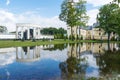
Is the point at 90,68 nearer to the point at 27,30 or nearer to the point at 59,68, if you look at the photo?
the point at 59,68

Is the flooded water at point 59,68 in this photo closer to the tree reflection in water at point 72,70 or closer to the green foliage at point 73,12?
the tree reflection in water at point 72,70

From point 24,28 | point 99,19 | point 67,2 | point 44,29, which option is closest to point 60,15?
point 67,2

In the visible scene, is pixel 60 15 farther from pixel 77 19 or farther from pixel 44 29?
pixel 44 29

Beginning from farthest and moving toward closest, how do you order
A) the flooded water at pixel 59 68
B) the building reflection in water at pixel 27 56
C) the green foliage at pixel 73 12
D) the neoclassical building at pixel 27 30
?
the neoclassical building at pixel 27 30
the green foliage at pixel 73 12
the building reflection in water at pixel 27 56
the flooded water at pixel 59 68

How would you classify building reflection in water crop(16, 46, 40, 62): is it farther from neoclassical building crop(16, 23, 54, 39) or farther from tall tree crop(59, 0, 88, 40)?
neoclassical building crop(16, 23, 54, 39)

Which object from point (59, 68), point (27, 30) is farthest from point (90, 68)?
point (27, 30)

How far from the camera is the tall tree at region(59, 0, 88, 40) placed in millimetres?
75525

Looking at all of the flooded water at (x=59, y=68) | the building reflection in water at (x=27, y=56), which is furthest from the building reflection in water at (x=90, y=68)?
the building reflection in water at (x=27, y=56)

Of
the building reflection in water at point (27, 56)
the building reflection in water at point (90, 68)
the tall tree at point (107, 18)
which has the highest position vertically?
the tall tree at point (107, 18)

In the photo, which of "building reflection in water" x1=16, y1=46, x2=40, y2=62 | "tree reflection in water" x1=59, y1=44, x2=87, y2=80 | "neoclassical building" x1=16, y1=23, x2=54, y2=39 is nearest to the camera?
"tree reflection in water" x1=59, y1=44, x2=87, y2=80

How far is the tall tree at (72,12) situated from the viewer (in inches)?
2973

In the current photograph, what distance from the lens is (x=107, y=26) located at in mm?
81188

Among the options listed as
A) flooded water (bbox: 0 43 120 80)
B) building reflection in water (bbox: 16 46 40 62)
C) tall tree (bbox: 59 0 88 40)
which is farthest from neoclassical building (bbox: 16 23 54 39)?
flooded water (bbox: 0 43 120 80)

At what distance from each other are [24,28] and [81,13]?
25377mm
